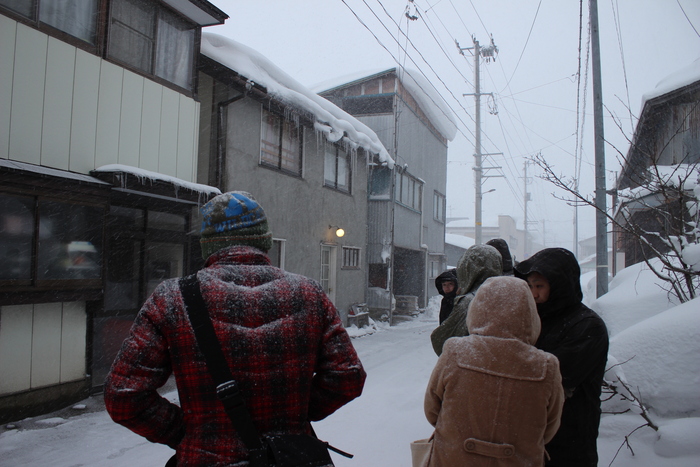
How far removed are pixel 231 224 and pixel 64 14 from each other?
20.3 ft

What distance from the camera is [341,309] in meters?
13.5

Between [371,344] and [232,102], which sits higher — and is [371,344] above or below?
below

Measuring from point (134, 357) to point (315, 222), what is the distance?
1085 cm

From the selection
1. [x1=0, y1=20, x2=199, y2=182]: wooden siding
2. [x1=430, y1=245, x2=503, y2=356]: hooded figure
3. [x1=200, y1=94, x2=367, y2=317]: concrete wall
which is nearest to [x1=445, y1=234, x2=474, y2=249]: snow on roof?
[x1=200, y1=94, x2=367, y2=317]: concrete wall

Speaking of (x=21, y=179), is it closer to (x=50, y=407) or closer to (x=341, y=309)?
(x=50, y=407)

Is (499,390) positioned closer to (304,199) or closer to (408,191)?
(304,199)

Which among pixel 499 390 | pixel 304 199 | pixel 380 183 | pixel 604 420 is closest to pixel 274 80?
pixel 304 199

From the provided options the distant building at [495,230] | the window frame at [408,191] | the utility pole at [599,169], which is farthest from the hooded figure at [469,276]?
the distant building at [495,230]

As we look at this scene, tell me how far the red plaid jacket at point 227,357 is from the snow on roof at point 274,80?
8.09m

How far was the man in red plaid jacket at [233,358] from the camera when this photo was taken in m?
1.44

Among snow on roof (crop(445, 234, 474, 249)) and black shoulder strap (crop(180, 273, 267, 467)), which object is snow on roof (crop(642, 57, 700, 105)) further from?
snow on roof (crop(445, 234, 474, 249))

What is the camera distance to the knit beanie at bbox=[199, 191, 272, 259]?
1.70 meters

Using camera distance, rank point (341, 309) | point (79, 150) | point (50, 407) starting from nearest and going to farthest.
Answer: point (50, 407) < point (79, 150) < point (341, 309)

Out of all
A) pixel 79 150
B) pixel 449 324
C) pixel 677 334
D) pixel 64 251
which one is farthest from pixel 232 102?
pixel 677 334
